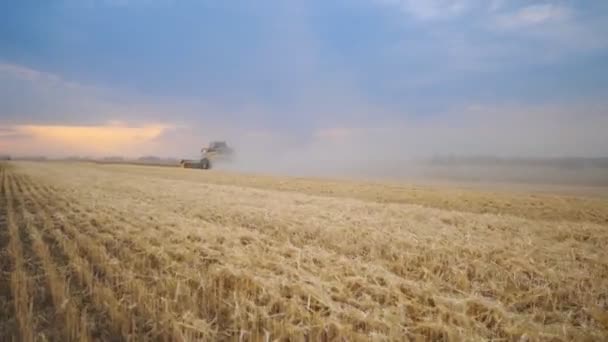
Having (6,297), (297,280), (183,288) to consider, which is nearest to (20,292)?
(6,297)

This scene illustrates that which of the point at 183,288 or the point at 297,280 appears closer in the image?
the point at 183,288

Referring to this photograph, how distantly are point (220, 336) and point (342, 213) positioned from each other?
6.63 meters

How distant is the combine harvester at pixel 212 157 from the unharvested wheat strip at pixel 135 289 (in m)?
42.7

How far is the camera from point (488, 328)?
3.16 metres

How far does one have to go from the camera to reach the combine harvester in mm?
47219

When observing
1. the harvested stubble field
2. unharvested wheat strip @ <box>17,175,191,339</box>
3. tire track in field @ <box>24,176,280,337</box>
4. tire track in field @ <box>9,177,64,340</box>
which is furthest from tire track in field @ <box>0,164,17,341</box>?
tire track in field @ <box>24,176,280,337</box>

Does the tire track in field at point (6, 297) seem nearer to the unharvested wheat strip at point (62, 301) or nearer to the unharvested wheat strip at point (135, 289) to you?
the unharvested wheat strip at point (62, 301)

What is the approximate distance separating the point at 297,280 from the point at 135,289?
1.97 m

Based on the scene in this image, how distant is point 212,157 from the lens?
48406 millimetres

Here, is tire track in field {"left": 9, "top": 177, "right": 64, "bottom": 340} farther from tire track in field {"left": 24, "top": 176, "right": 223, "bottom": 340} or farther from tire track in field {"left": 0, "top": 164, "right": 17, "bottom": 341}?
tire track in field {"left": 24, "top": 176, "right": 223, "bottom": 340}

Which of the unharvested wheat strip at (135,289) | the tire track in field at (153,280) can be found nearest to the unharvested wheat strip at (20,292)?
the unharvested wheat strip at (135,289)

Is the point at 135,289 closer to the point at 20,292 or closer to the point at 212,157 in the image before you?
the point at 20,292

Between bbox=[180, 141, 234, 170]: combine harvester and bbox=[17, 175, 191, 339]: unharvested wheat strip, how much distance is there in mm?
42706

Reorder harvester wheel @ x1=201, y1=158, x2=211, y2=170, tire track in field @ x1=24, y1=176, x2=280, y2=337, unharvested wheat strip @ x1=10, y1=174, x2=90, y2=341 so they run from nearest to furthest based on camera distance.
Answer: unharvested wheat strip @ x1=10, y1=174, x2=90, y2=341 < tire track in field @ x1=24, y1=176, x2=280, y2=337 < harvester wheel @ x1=201, y1=158, x2=211, y2=170
